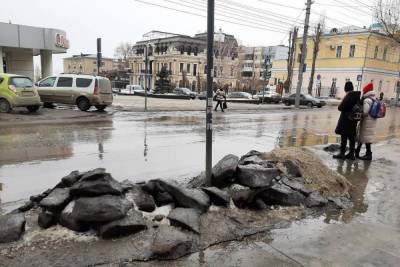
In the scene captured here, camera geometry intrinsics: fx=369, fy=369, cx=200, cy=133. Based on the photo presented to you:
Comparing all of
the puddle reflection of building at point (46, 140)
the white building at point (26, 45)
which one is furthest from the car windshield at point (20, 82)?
the white building at point (26, 45)

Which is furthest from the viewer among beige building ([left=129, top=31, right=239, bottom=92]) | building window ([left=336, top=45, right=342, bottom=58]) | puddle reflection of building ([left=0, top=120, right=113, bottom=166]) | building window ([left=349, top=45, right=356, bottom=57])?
beige building ([left=129, top=31, right=239, bottom=92])

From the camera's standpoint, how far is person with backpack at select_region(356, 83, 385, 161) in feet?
27.1

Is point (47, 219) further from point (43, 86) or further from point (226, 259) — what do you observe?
point (43, 86)

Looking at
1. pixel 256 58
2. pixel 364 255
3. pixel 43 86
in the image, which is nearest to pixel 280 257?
pixel 364 255

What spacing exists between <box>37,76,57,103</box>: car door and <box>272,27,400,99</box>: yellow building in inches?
1501

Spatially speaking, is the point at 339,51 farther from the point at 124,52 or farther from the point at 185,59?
the point at 124,52

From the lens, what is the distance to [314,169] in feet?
19.8

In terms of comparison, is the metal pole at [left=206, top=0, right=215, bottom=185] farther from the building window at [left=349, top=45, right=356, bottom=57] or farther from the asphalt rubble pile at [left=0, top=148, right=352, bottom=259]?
the building window at [left=349, top=45, right=356, bottom=57]

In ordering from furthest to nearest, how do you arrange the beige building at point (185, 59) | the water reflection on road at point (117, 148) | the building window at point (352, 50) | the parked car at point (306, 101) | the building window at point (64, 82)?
the beige building at point (185, 59), the building window at point (352, 50), the parked car at point (306, 101), the building window at point (64, 82), the water reflection on road at point (117, 148)

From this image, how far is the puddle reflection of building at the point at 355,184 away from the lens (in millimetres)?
4961

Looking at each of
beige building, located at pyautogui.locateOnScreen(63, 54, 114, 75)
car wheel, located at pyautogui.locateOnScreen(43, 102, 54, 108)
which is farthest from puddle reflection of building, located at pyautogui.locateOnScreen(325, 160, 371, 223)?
beige building, located at pyautogui.locateOnScreen(63, 54, 114, 75)

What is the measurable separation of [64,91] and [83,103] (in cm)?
115

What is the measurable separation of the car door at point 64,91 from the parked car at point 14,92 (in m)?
2.65

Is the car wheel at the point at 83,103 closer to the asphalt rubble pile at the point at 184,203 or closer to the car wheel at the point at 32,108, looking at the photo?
the car wheel at the point at 32,108
